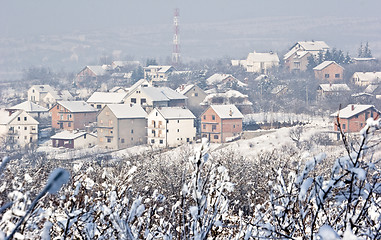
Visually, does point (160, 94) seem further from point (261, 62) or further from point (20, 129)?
point (261, 62)

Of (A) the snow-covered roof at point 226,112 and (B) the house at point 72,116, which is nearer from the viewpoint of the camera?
(A) the snow-covered roof at point 226,112

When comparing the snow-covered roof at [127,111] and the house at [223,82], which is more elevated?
the house at [223,82]

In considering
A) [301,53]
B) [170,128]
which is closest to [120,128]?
[170,128]

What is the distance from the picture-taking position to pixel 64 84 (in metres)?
63.4

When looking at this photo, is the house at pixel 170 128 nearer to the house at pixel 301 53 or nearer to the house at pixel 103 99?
the house at pixel 103 99

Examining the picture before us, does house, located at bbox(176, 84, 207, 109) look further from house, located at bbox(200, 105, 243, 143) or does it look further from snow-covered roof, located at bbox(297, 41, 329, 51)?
snow-covered roof, located at bbox(297, 41, 329, 51)

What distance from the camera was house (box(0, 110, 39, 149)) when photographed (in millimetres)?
36344

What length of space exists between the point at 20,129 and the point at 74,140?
14.2 feet

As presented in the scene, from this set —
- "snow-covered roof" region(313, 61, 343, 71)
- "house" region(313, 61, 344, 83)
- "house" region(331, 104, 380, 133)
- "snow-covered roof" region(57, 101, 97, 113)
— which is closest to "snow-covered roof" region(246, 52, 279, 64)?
"snow-covered roof" region(313, 61, 343, 71)

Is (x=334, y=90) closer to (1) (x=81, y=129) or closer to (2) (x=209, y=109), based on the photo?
(2) (x=209, y=109)

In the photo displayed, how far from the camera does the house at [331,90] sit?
42919 millimetres

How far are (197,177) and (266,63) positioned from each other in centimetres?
5768

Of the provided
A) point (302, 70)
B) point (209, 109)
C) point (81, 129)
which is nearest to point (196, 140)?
point (209, 109)

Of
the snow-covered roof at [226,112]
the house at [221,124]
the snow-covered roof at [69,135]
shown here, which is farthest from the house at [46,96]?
the house at [221,124]
